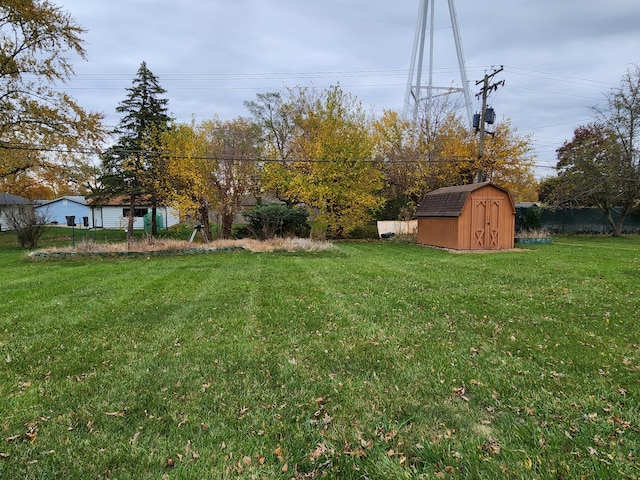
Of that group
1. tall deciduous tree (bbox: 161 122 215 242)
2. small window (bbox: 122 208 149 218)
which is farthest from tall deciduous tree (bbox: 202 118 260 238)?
small window (bbox: 122 208 149 218)

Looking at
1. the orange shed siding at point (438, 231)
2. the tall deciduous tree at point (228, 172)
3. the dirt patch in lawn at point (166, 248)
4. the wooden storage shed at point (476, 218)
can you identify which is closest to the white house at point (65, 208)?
the tall deciduous tree at point (228, 172)

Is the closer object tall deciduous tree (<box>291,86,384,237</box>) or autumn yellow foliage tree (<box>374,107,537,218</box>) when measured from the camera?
tall deciduous tree (<box>291,86,384,237</box>)

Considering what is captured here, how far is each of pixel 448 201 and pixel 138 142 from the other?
16465mm

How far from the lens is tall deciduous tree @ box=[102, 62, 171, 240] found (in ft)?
64.9

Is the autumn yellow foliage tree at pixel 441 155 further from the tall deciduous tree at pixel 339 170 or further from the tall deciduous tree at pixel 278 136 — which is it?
the tall deciduous tree at pixel 278 136

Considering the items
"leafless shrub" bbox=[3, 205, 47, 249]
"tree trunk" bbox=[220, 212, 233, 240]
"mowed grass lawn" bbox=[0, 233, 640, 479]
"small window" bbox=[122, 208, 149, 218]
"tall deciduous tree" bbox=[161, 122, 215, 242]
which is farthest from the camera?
"small window" bbox=[122, 208, 149, 218]

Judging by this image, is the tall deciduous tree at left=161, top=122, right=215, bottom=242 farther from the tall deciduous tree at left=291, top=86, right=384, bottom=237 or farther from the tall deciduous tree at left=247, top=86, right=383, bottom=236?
the tall deciduous tree at left=291, top=86, right=384, bottom=237

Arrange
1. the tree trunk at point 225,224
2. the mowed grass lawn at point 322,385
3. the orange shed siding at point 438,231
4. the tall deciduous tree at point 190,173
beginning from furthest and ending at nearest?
the tree trunk at point 225,224 < the tall deciduous tree at point 190,173 < the orange shed siding at point 438,231 < the mowed grass lawn at point 322,385

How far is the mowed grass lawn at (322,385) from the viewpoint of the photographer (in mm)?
2254

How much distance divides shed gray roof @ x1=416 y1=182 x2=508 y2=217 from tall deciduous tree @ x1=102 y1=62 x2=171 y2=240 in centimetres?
1388

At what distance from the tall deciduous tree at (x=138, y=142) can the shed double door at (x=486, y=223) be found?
15.6 m

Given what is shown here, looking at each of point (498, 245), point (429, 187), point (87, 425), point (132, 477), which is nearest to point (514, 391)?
point (132, 477)

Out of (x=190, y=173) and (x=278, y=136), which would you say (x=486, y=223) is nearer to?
(x=190, y=173)

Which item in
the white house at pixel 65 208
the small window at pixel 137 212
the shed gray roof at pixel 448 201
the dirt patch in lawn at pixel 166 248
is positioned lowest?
the dirt patch in lawn at pixel 166 248
